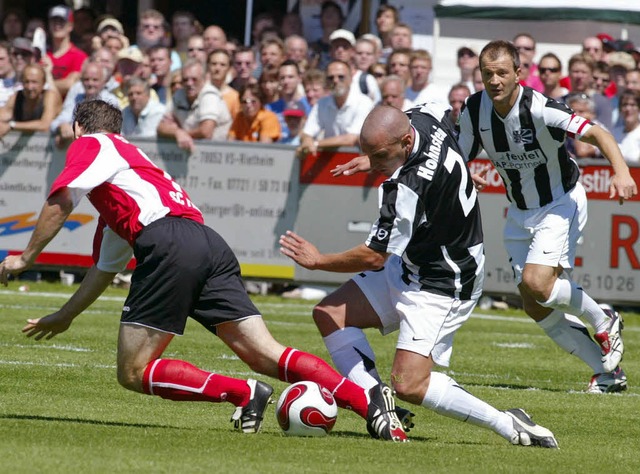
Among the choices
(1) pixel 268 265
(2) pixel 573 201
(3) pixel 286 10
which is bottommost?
(1) pixel 268 265

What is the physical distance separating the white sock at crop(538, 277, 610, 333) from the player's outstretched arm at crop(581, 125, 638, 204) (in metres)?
1.20

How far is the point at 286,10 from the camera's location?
72.8 ft

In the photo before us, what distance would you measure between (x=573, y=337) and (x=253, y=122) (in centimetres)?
692

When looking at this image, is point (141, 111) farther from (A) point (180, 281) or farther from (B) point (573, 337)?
(A) point (180, 281)

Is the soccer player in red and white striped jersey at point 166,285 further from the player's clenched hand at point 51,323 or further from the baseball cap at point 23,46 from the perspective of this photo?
the baseball cap at point 23,46

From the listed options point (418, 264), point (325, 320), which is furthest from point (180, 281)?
point (418, 264)

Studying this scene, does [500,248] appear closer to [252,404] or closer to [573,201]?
[573,201]

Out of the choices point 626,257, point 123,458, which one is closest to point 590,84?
point 626,257

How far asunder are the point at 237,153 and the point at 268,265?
4.37 ft

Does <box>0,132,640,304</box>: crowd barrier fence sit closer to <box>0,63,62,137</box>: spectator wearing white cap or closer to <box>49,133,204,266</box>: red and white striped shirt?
<box>0,63,62,137</box>: spectator wearing white cap

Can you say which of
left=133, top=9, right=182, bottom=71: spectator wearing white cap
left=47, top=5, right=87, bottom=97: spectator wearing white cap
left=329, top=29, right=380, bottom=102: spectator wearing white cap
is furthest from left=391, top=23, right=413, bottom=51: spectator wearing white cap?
left=47, top=5, right=87, bottom=97: spectator wearing white cap

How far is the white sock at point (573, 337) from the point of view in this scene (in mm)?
9766

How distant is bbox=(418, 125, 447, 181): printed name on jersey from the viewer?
7.01m

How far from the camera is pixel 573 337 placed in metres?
9.78
